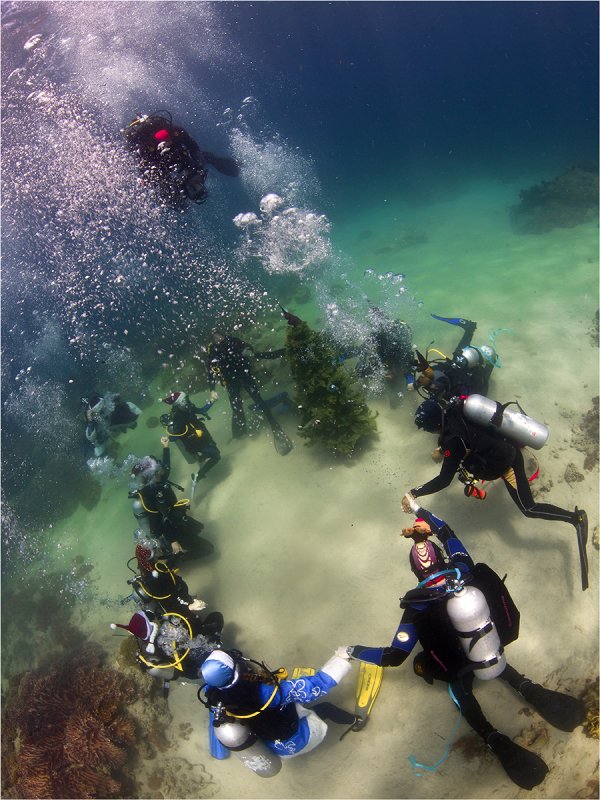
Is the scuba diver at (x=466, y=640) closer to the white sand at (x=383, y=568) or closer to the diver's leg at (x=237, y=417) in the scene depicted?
the white sand at (x=383, y=568)

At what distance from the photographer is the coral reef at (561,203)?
17.8 meters

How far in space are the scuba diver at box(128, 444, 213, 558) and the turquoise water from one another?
0.90 meters

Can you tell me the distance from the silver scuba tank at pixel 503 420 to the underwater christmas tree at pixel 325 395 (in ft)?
9.22

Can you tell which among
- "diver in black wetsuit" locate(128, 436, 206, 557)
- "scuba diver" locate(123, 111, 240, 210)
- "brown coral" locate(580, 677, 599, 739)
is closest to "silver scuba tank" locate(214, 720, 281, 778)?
"diver in black wetsuit" locate(128, 436, 206, 557)

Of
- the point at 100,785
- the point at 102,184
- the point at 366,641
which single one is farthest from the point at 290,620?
the point at 102,184

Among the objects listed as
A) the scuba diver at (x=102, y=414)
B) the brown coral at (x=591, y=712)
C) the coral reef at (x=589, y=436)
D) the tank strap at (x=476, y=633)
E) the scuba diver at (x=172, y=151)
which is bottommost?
the brown coral at (x=591, y=712)

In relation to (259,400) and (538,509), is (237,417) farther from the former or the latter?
(538,509)

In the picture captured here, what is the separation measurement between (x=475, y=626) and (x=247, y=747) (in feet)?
8.05

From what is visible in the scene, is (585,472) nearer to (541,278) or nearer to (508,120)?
(541,278)

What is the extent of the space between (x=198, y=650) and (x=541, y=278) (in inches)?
511

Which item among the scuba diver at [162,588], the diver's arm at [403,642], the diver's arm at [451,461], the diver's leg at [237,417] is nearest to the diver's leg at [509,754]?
the diver's arm at [403,642]

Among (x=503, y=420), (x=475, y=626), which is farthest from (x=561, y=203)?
(x=475, y=626)

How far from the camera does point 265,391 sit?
10883 millimetres

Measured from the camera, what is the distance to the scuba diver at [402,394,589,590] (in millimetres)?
5070
